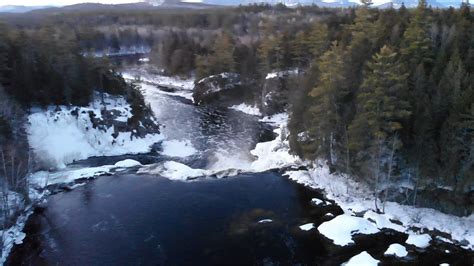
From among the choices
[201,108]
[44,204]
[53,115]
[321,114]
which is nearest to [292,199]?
[321,114]

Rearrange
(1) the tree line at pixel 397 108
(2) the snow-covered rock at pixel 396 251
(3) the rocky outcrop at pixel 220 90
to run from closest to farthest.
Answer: (2) the snow-covered rock at pixel 396 251 < (1) the tree line at pixel 397 108 < (3) the rocky outcrop at pixel 220 90

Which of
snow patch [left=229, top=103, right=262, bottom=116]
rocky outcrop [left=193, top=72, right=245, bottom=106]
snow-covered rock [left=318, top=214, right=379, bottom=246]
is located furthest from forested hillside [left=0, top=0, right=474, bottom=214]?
rocky outcrop [left=193, top=72, right=245, bottom=106]

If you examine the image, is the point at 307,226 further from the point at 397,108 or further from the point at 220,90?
the point at 220,90

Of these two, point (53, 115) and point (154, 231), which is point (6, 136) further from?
point (154, 231)

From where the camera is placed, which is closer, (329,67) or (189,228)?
(189,228)

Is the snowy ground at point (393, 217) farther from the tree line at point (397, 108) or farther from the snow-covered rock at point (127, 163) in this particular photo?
the snow-covered rock at point (127, 163)

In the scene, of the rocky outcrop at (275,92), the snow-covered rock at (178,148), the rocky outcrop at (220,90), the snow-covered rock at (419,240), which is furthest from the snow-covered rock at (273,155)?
the rocky outcrop at (220,90)
